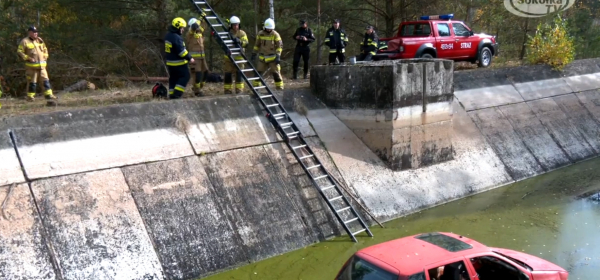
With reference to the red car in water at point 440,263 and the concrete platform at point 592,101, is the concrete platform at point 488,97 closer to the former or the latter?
the concrete platform at point 592,101

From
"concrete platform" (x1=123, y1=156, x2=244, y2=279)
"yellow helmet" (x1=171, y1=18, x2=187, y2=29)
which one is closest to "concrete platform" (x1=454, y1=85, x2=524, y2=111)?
"yellow helmet" (x1=171, y1=18, x2=187, y2=29)

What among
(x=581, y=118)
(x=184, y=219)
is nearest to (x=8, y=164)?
(x=184, y=219)

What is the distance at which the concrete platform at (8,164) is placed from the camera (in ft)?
A: 24.6

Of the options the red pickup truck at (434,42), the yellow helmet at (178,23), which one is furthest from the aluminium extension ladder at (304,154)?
the red pickup truck at (434,42)

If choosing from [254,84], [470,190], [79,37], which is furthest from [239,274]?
[79,37]

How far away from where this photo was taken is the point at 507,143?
14.2 m

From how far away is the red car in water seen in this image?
5.35 m

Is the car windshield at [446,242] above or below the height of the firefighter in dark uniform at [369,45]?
above

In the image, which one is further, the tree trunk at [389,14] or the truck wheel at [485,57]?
the tree trunk at [389,14]

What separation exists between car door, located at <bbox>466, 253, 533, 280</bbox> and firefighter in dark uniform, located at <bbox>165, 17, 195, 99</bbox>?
21.9 feet

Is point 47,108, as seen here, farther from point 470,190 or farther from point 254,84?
point 470,190

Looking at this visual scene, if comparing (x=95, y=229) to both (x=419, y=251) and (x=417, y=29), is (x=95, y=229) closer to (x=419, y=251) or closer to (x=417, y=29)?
(x=419, y=251)

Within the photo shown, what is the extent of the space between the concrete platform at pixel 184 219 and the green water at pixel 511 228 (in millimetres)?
371

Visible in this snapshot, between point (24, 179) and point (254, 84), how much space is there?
5026 millimetres
